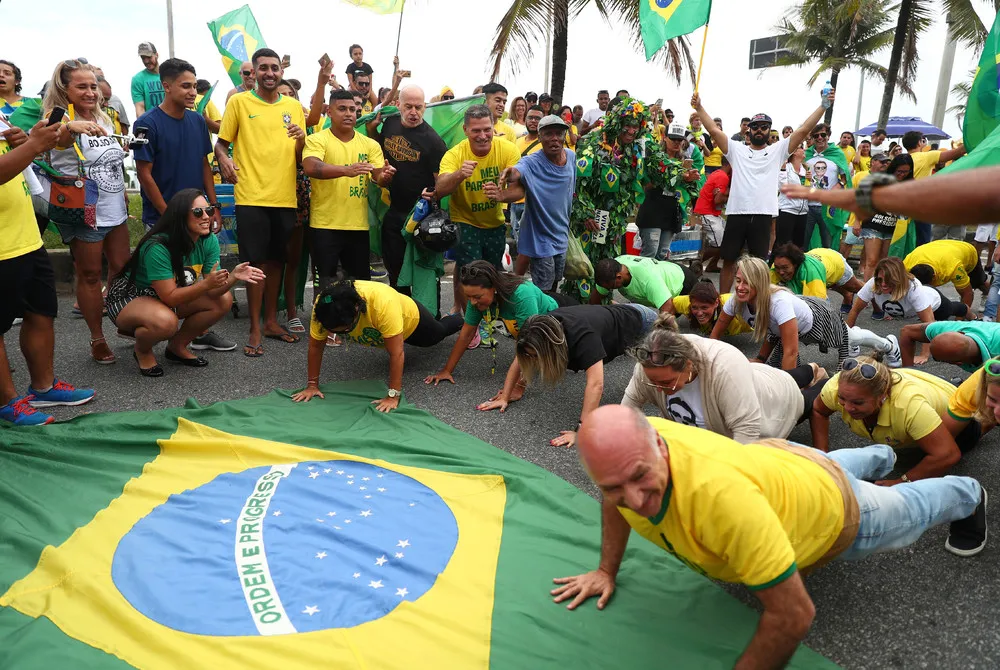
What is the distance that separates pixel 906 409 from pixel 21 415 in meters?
4.21

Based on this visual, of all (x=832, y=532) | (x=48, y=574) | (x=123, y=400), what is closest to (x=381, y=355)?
(x=123, y=400)

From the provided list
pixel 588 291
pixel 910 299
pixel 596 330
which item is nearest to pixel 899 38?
pixel 910 299

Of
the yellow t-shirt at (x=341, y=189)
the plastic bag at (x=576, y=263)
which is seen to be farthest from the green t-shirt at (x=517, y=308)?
the yellow t-shirt at (x=341, y=189)

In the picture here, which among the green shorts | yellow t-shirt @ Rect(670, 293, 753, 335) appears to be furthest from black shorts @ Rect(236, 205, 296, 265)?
yellow t-shirt @ Rect(670, 293, 753, 335)

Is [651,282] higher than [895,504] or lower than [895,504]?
higher

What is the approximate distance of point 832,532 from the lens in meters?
2.00

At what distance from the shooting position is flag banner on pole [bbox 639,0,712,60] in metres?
5.52

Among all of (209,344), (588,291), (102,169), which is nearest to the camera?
(102,169)

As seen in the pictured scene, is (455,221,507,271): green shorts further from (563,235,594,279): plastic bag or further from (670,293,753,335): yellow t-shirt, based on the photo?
(670,293,753,335): yellow t-shirt

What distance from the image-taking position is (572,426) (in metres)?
3.81

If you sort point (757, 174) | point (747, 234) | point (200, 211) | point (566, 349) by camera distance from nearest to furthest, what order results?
point (566, 349) < point (200, 211) < point (757, 174) < point (747, 234)

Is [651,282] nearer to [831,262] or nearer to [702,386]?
[831,262]

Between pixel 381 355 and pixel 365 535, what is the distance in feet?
8.03

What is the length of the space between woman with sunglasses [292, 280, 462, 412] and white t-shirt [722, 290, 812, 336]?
2125mm
